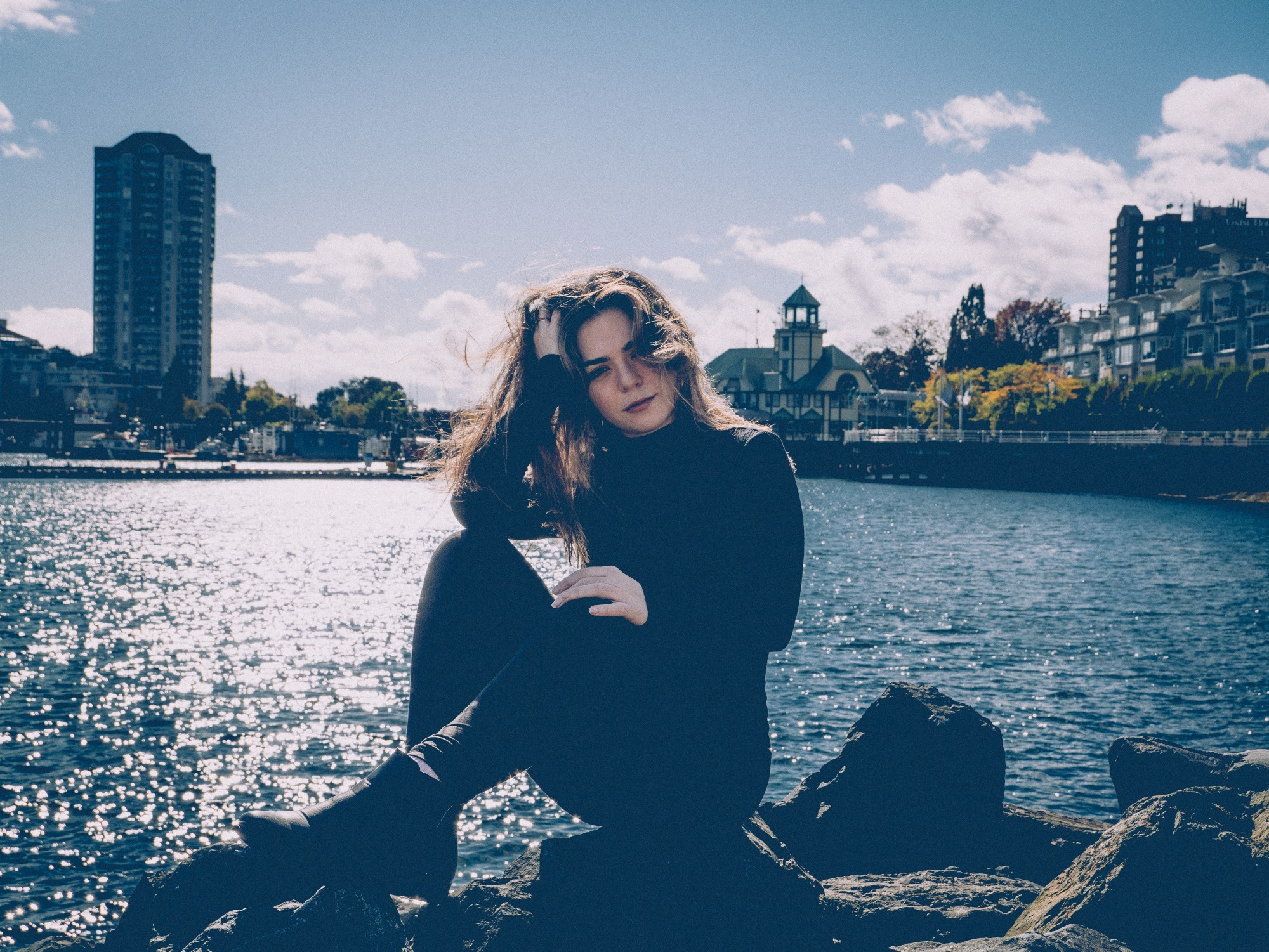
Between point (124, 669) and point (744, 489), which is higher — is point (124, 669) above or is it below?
below

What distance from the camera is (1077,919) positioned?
12.5 ft

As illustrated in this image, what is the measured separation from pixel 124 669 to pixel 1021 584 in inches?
987

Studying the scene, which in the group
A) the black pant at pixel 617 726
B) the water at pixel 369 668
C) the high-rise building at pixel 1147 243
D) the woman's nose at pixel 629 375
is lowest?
the water at pixel 369 668

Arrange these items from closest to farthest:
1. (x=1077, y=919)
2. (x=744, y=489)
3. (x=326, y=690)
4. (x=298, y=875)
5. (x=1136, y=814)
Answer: (x=298, y=875) < (x=744, y=489) < (x=1077, y=919) < (x=1136, y=814) < (x=326, y=690)

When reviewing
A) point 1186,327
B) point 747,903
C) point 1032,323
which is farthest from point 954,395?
point 747,903

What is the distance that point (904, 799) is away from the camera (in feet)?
20.4

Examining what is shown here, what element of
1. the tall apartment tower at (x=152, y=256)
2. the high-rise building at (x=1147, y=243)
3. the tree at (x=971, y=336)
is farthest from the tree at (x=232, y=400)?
the high-rise building at (x=1147, y=243)

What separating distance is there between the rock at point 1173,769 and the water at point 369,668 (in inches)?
152

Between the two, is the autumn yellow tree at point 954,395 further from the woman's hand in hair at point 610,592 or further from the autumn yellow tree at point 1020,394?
the woman's hand in hair at point 610,592

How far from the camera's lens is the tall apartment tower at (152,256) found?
167 meters

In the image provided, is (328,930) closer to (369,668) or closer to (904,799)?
(904,799)

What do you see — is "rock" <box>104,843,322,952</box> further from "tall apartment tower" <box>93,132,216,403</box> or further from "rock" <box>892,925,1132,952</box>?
"tall apartment tower" <box>93,132,216,403</box>

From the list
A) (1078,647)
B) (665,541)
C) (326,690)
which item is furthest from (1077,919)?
(1078,647)

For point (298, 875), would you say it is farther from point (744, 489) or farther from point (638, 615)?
point (744, 489)
